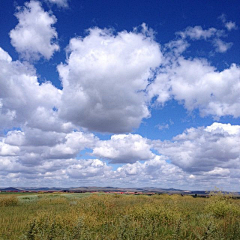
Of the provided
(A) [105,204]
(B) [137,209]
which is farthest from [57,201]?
(B) [137,209]

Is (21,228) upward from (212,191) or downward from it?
downward

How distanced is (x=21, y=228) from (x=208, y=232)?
10976mm

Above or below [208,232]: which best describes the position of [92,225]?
below

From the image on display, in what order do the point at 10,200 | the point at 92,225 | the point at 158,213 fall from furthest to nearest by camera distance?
the point at 10,200 → the point at 158,213 → the point at 92,225

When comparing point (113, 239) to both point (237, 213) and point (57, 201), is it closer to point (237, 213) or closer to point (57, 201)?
point (237, 213)

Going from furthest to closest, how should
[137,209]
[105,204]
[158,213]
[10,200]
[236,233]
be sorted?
[10,200] < [105,204] < [137,209] < [158,213] < [236,233]

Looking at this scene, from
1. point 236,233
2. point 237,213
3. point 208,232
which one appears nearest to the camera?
point 208,232

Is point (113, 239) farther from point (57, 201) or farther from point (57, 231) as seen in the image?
point (57, 201)

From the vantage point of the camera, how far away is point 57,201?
A: 31.7 m

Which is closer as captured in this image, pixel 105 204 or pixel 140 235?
pixel 140 235

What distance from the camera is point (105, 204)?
20.3 metres

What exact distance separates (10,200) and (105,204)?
17.3 m

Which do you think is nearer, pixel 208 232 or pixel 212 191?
pixel 208 232

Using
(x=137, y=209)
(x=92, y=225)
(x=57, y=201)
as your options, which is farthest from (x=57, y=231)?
(x=57, y=201)
